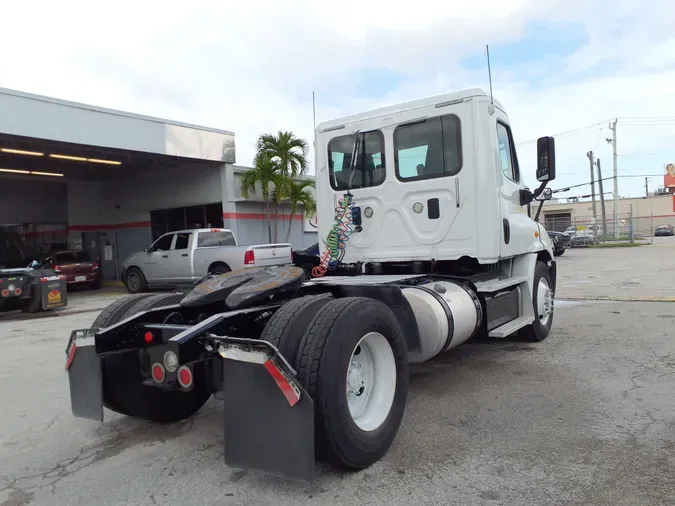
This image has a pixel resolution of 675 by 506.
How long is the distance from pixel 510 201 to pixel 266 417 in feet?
13.4

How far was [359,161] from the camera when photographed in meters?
6.15

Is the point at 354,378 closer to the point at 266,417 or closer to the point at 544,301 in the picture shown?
the point at 266,417

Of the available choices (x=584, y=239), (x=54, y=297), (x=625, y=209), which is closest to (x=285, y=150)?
(x=54, y=297)

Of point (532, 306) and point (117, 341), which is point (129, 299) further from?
point (532, 306)

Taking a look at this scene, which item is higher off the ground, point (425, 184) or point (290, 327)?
point (425, 184)

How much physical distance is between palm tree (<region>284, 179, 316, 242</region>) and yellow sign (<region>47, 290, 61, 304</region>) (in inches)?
357

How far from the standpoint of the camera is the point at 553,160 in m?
6.15

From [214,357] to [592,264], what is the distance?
19.0 meters

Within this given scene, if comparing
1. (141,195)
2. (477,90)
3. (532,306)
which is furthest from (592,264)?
(141,195)

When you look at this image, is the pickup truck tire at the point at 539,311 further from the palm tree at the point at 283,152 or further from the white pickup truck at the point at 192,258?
the palm tree at the point at 283,152

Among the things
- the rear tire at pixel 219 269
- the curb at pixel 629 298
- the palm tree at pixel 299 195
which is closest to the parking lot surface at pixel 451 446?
the curb at pixel 629 298

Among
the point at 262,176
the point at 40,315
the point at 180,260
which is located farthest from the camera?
the point at 262,176

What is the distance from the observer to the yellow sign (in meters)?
12.1

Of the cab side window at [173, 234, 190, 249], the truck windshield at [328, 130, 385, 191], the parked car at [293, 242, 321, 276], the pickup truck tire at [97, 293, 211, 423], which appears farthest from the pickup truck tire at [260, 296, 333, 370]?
the cab side window at [173, 234, 190, 249]
